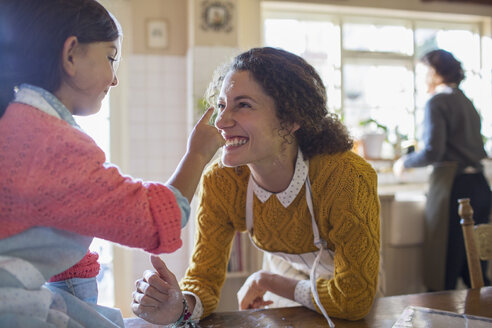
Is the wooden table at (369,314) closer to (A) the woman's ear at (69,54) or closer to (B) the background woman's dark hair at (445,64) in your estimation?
(A) the woman's ear at (69,54)

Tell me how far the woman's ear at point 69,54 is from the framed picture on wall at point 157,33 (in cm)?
298

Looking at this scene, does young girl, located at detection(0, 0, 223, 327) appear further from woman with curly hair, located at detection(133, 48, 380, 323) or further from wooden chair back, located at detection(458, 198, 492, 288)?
wooden chair back, located at detection(458, 198, 492, 288)

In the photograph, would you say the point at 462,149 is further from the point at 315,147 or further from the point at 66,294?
the point at 66,294

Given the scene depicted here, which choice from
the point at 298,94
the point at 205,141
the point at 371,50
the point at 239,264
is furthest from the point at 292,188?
the point at 371,50

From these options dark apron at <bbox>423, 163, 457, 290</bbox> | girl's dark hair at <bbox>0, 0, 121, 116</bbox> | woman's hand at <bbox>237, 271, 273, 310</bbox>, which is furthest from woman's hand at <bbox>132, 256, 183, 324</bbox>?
dark apron at <bbox>423, 163, 457, 290</bbox>

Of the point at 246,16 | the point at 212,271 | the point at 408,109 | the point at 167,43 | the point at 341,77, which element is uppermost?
the point at 246,16

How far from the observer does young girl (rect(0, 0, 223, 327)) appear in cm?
55

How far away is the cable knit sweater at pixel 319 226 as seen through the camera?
40.1 inches

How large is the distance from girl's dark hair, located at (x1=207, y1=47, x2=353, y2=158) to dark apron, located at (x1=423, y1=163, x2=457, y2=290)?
5.09 feet

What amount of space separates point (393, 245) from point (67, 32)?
2.73m

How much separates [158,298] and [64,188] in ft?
1.44

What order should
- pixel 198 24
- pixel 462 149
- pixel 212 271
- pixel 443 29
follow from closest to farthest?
pixel 212 271
pixel 462 149
pixel 198 24
pixel 443 29

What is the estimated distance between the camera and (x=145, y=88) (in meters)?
3.47

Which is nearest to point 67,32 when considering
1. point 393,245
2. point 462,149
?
point 462,149
